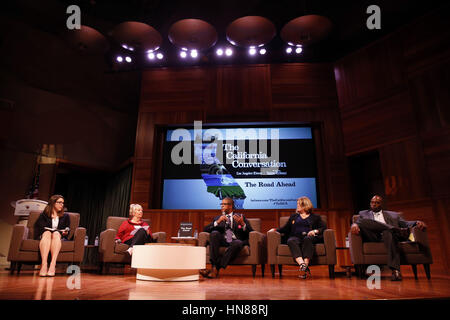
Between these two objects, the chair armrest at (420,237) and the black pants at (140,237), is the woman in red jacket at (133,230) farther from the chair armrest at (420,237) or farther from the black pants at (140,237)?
the chair armrest at (420,237)

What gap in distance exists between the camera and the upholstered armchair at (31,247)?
361 centimetres

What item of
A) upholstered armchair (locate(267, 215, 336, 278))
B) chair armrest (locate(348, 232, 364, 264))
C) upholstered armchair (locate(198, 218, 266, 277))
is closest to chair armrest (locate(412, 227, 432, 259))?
chair armrest (locate(348, 232, 364, 264))

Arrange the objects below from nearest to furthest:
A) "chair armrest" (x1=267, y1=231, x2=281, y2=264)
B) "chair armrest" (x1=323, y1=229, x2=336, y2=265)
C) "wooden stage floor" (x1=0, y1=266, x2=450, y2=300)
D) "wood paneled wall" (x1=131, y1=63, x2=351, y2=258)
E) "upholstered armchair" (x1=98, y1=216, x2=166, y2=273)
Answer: "wooden stage floor" (x1=0, y1=266, x2=450, y2=300), "chair armrest" (x1=323, y1=229, x2=336, y2=265), "chair armrest" (x1=267, y1=231, x2=281, y2=264), "upholstered armchair" (x1=98, y1=216, x2=166, y2=273), "wood paneled wall" (x1=131, y1=63, x2=351, y2=258)

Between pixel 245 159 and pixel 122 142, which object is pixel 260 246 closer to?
pixel 245 159

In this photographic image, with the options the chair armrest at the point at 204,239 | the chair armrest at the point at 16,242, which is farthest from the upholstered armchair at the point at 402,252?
the chair armrest at the point at 16,242

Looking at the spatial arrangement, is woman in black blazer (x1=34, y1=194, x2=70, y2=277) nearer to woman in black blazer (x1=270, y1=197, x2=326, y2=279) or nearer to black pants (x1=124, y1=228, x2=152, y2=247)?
black pants (x1=124, y1=228, x2=152, y2=247)

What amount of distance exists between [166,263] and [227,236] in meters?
1.20

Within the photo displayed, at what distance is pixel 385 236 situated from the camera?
11.0ft

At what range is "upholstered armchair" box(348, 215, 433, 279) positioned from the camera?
134 inches

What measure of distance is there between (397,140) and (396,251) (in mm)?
2433

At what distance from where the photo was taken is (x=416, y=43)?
5.02 meters

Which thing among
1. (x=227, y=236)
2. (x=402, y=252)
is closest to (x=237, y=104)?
(x=227, y=236)

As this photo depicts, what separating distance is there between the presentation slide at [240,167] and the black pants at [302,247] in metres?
2.08

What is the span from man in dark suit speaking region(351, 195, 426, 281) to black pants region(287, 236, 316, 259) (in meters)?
0.51
